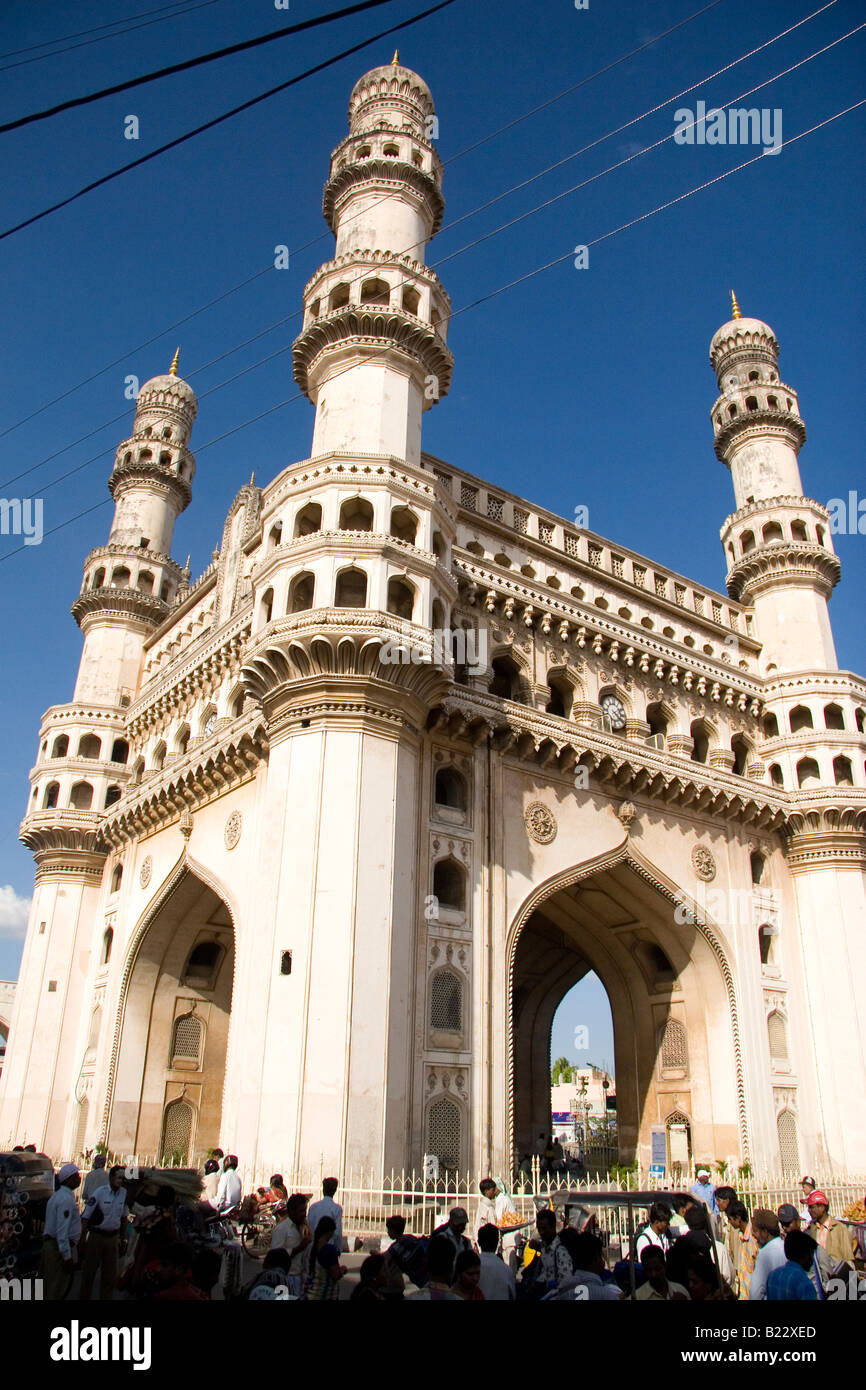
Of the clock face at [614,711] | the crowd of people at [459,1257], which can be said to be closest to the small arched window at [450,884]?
the clock face at [614,711]

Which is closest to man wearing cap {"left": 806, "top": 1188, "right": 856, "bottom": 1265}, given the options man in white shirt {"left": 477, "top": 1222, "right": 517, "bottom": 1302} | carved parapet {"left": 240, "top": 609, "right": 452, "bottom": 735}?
man in white shirt {"left": 477, "top": 1222, "right": 517, "bottom": 1302}

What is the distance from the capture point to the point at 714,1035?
2419 cm

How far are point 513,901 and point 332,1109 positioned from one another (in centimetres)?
646

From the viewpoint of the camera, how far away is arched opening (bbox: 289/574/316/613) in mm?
19922

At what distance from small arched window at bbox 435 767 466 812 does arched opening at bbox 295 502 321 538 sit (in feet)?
19.1

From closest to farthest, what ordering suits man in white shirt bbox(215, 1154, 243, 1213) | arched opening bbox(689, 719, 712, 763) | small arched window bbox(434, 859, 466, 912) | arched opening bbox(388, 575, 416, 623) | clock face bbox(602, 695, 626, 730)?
man in white shirt bbox(215, 1154, 243, 1213) < small arched window bbox(434, 859, 466, 912) < arched opening bbox(388, 575, 416, 623) < clock face bbox(602, 695, 626, 730) < arched opening bbox(689, 719, 712, 763)

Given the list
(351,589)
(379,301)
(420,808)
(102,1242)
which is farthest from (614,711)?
(102,1242)

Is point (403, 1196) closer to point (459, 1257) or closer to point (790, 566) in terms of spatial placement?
point (459, 1257)

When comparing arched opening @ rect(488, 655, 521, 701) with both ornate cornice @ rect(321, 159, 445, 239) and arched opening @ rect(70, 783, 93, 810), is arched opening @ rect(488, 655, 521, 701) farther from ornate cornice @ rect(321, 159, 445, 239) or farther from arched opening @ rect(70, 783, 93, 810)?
arched opening @ rect(70, 783, 93, 810)

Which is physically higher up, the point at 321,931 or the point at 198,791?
the point at 198,791

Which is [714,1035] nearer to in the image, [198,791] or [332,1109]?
[332,1109]

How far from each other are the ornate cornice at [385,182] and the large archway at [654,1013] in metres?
18.1
